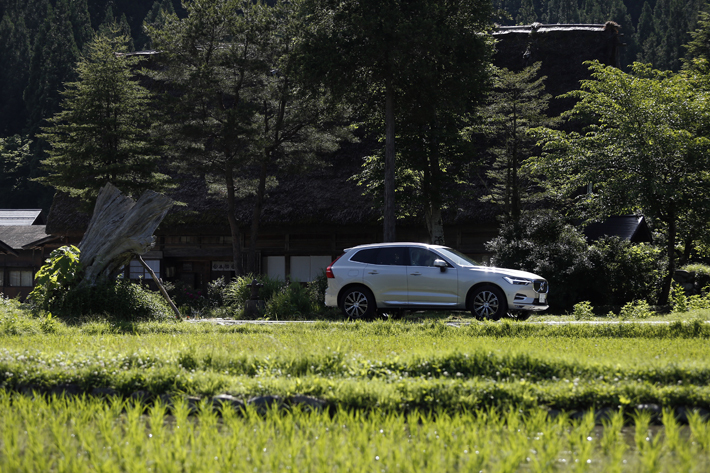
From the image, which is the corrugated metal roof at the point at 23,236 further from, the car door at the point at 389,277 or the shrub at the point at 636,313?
the shrub at the point at 636,313

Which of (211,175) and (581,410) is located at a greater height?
(211,175)

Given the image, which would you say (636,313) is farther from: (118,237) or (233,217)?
(233,217)

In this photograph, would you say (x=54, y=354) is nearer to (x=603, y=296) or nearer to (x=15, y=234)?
(x=603, y=296)

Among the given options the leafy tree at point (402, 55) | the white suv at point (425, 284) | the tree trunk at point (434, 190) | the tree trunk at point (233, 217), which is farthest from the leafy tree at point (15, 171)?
the white suv at point (425, 284)

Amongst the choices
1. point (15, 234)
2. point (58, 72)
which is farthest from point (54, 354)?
point (58, 72)

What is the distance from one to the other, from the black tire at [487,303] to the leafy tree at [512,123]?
25.9 feet

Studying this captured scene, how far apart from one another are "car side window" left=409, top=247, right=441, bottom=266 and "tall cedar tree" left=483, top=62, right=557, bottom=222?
757cm

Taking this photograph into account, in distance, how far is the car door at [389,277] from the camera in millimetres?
12789

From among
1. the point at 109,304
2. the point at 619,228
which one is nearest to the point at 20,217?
the point at 109,304

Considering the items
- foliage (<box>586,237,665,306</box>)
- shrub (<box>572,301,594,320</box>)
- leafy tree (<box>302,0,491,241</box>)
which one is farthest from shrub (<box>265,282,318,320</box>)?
foliage (<box>586,237,665,306</box>)

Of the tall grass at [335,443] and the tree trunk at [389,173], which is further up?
the tree trunk at [389,173]

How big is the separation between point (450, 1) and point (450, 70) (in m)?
2.16

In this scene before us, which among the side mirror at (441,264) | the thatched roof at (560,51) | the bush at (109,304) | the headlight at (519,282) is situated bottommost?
the bush at (109,304)

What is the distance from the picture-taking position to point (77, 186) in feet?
76.0
